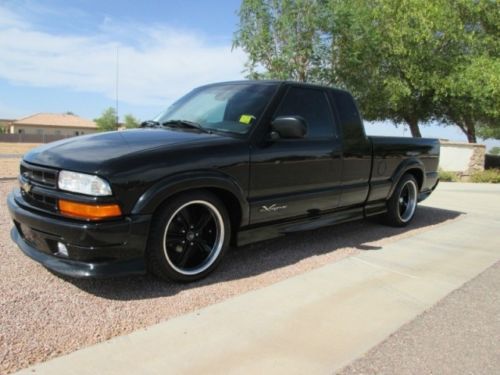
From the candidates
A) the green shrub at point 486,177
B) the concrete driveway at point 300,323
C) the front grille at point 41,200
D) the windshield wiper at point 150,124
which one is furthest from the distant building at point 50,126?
the concrete driveway at point 300,323

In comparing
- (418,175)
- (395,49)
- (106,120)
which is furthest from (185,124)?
(106,120)

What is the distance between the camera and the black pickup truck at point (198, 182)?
3336mm

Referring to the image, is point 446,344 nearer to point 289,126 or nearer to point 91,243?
point 289,126

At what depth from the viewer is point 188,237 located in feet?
12.8

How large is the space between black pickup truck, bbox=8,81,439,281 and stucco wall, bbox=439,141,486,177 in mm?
12919

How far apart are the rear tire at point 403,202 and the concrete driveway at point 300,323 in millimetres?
1222

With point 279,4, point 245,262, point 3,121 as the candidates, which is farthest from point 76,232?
point 3,121

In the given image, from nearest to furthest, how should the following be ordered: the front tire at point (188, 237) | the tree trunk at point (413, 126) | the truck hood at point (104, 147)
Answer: the truck hood at point (104, 147) < the front tire at point (188, 237) < the tree trunk at point (413, 126)

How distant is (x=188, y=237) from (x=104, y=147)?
1.03 m

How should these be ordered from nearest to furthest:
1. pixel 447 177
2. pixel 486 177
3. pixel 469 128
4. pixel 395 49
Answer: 1. pixel 447 177
2. pixel 486 177
3. pixel 395 49
4. pixel 469 128

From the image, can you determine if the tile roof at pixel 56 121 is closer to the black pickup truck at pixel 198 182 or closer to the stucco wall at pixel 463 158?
the stucco wall at pixel 463 158

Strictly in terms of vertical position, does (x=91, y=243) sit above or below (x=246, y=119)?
below

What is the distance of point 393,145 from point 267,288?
3.21 meters

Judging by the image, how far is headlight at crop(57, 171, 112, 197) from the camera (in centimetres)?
327
